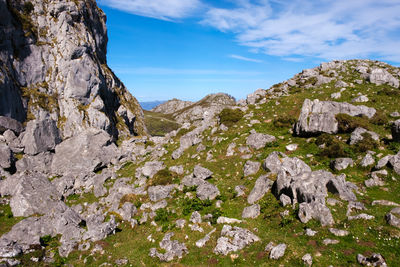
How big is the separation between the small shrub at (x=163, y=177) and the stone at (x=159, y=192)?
62.6 inches

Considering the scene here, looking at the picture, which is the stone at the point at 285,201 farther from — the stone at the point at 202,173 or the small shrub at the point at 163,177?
the small shrub at the point at 163,177

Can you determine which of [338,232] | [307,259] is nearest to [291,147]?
[338,232]

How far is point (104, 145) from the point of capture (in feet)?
168

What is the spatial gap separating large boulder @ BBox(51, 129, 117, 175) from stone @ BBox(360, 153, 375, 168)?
45.2 metres

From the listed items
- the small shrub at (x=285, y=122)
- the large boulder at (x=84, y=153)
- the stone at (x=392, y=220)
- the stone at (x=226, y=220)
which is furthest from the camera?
the large boulder at (x=84, y=153)

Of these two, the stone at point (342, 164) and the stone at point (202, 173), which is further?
the stone at point (202, 173)

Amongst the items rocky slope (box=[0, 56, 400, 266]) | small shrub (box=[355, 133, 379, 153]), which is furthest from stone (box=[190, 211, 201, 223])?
small shrub (box=[355, 133, 379, 153])

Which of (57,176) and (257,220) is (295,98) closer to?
(257,220)

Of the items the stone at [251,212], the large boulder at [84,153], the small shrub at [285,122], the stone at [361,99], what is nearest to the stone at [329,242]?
the stone at [251,212]

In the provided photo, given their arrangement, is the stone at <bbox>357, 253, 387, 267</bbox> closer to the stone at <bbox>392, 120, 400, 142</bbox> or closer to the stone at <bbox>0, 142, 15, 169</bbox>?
the stone at <bbox>392, 120, 400, 142</bbox>

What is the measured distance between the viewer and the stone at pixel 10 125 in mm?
44441

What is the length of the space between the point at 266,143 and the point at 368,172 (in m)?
13.0

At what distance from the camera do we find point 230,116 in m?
45.6

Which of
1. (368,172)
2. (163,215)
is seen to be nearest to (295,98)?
(368,172)
